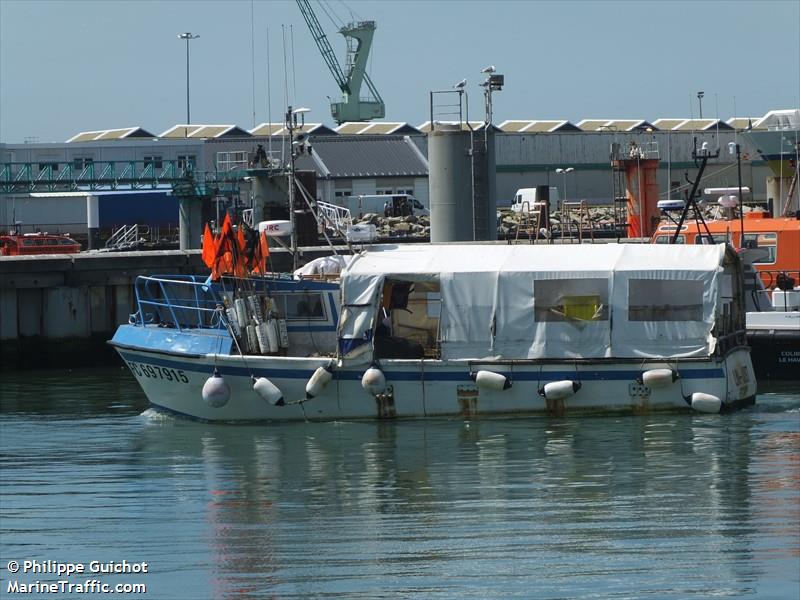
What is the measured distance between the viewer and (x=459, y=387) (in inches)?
817

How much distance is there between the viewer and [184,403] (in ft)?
71.2

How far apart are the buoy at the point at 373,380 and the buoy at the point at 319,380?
1.75 feet

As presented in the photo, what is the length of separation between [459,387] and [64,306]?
47.8ft

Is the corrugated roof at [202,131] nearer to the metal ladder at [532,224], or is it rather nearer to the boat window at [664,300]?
the metal ladder at [532,224]

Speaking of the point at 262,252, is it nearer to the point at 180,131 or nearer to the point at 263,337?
the point at 263,337

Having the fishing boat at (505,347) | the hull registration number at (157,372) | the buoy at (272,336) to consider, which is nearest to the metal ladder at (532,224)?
the fishing boat at (505,347)

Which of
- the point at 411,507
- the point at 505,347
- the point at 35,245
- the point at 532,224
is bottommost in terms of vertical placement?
the point at 411,507

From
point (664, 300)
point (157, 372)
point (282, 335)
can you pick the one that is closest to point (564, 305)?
point (664, 300)

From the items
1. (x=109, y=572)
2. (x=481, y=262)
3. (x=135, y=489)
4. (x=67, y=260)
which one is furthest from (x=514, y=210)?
(x=109, y=572)

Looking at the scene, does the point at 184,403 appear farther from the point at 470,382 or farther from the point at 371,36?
the point at 371,36

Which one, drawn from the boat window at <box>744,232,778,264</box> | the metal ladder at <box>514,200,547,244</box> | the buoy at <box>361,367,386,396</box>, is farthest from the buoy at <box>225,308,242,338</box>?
the boat window at <box>744,232,778,264</box>

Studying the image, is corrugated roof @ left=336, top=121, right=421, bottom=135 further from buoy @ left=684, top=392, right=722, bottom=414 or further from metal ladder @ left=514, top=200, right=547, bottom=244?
buoy @ left=684, top=392, right=722, bottom=414

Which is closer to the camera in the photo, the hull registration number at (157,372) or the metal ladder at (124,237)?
the hull registration number at (157,372)

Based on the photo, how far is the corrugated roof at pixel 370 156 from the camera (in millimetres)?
62438
